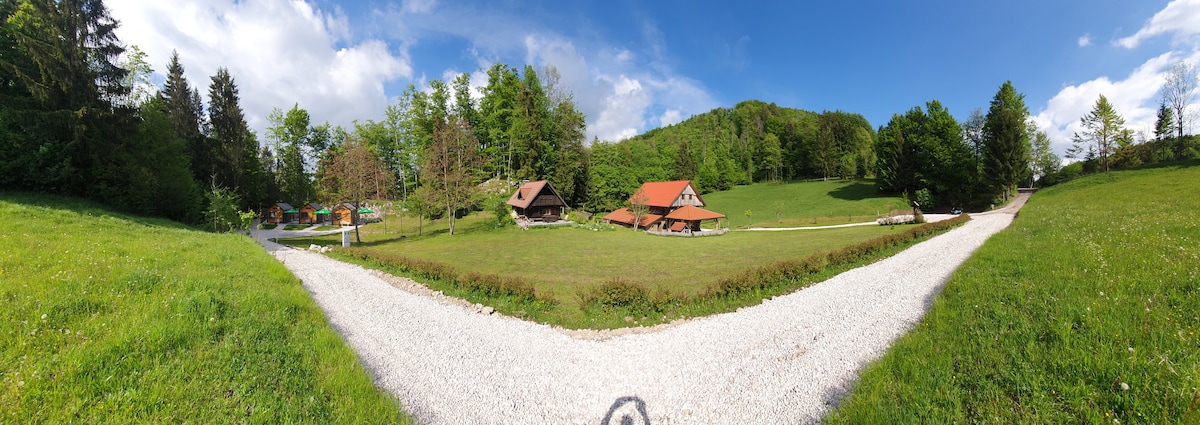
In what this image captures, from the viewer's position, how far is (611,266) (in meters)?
17.4

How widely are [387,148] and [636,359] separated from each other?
6081 centimetres

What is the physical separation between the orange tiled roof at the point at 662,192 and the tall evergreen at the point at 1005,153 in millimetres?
32208

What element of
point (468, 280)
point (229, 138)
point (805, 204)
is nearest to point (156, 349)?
point (468, 280)

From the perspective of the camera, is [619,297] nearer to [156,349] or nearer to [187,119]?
[156,349]

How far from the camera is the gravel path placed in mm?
5504

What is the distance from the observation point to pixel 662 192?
162 feet

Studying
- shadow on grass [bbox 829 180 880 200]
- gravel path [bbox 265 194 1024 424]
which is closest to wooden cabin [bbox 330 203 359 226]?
gravel path [bbox 265 194 1024 424]

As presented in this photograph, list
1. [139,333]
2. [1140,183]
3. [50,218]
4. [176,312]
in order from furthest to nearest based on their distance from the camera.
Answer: [1140,183] → [50,218] → [176,312] → [139,333]

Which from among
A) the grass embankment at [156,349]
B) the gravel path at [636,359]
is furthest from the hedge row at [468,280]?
the grass embankment at [156,349]

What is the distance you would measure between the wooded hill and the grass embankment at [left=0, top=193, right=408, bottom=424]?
170 ft

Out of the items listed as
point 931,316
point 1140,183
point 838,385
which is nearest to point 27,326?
point 838,385

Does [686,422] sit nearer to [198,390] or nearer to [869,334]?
[869,334]

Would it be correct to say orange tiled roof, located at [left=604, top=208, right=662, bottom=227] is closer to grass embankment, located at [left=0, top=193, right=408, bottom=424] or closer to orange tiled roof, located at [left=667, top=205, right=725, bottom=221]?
orange tiled roof, located at [left=667, top=205, right=725, bottom=221]

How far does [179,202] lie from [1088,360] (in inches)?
1654
